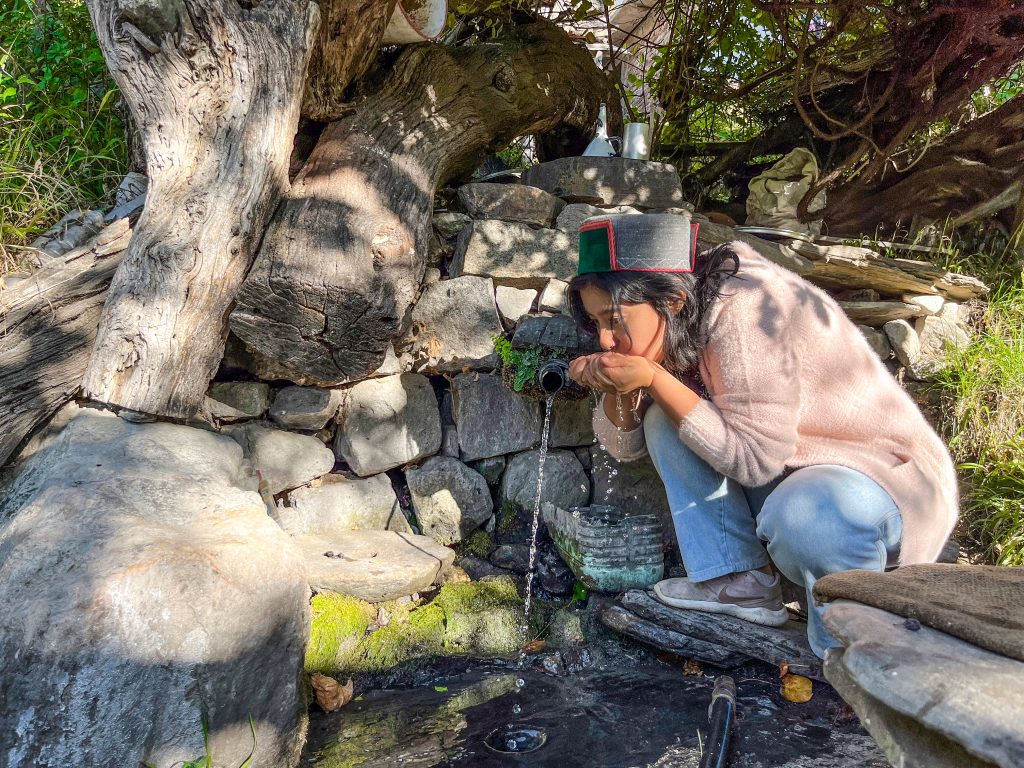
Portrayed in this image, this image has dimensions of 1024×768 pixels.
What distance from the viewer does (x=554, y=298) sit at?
11.7 ft

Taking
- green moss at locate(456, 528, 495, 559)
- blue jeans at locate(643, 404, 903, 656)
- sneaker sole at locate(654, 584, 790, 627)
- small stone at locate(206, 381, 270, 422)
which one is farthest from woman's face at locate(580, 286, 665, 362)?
small stone at locate(206, 381, 270, 422)

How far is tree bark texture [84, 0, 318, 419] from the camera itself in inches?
101

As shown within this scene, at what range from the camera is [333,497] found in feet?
10.7

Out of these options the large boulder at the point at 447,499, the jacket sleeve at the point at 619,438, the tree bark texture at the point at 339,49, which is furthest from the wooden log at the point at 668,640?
the tree bark texture at the point at 339,49

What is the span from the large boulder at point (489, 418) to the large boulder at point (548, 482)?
0.09 metres

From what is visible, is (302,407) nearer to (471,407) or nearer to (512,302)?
(471,407)

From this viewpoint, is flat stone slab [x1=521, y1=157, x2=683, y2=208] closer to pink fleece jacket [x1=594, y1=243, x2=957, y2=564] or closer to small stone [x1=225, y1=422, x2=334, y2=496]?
pink fleece jacket [x1=594, y1=243, x2=957, y2=564]

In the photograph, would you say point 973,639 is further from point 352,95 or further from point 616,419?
point 352,95

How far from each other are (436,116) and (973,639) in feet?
10.1

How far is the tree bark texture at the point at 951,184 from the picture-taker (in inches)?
163

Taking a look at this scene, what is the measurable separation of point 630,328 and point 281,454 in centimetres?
160

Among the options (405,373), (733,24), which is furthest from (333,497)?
(733,24)

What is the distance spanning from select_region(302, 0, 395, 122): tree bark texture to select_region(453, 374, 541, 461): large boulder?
54.6 inches

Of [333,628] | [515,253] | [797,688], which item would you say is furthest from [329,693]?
[515,253]
